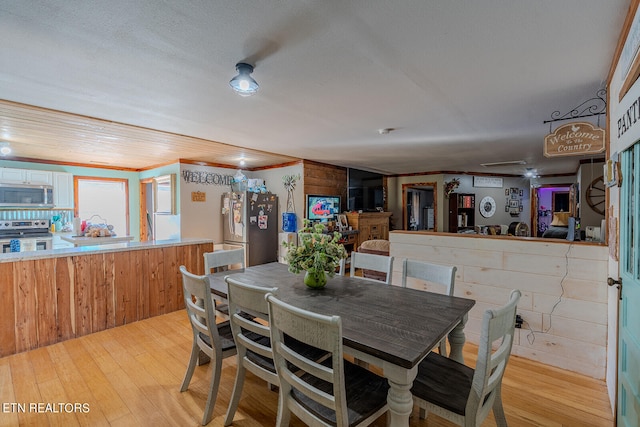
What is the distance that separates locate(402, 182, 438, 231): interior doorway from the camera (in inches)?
315

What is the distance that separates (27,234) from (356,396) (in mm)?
6316

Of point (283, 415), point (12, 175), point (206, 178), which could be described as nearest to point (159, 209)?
point (206, 178)

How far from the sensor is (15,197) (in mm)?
4895

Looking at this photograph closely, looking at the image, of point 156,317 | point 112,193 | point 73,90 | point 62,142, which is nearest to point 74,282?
point 156,317

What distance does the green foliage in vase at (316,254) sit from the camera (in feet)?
6.72

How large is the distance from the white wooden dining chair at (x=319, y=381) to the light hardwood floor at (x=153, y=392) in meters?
0.54

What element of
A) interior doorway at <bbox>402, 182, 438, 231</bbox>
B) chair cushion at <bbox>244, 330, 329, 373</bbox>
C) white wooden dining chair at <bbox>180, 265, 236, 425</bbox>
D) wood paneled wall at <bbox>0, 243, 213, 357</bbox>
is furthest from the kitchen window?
interior doorway at <bbox>402, 182, 438, 231</bbox>

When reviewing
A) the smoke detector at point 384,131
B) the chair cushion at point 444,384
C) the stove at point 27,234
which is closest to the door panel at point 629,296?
the chair cushion at point 444,384

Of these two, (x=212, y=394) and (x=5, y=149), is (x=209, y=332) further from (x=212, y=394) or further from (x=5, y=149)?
(x=5, y=149)

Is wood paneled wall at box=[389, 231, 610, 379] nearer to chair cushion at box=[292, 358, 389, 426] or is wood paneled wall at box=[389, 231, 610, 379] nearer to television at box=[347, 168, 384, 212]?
chair cushion at box=[292, 358, 389, 426]

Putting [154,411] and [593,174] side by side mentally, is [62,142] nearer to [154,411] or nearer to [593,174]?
[154,411]

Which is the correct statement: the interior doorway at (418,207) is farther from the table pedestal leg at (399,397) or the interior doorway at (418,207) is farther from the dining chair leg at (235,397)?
the table pedestal leg at (399,397)

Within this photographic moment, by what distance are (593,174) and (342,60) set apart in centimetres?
635

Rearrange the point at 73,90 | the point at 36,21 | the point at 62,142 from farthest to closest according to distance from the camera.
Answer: the point at 62,142 → the point at 73,90 → the point at 36,21
